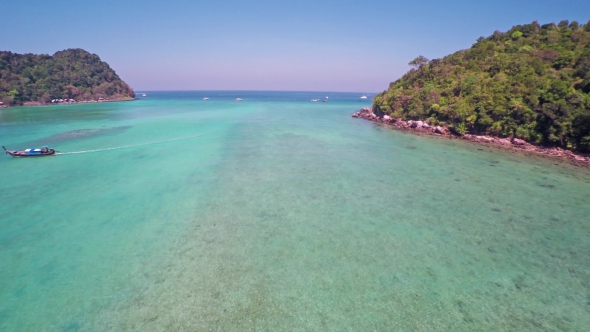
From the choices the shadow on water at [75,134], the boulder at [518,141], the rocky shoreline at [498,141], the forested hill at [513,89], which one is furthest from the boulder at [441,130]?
the shadow on water at [75,134]

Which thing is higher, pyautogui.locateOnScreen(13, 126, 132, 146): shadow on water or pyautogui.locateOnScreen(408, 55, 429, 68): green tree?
pyautogui.locateOnScreen(408, 55, 429, 68): green tree

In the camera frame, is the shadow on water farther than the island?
Yes

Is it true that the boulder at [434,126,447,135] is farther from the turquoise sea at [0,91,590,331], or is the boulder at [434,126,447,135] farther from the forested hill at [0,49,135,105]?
the forested hill at [0,49,135,105]

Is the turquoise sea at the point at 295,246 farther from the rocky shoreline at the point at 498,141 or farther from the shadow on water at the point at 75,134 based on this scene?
the shadow on water at the point at 75,134

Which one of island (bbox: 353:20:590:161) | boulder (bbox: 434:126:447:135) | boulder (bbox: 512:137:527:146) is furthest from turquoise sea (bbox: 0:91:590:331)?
boulder (bbox: 434:126:447:135)

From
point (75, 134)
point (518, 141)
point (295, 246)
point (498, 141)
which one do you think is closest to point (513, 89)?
point (498, 141)

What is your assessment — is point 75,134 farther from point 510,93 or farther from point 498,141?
point 510,93
